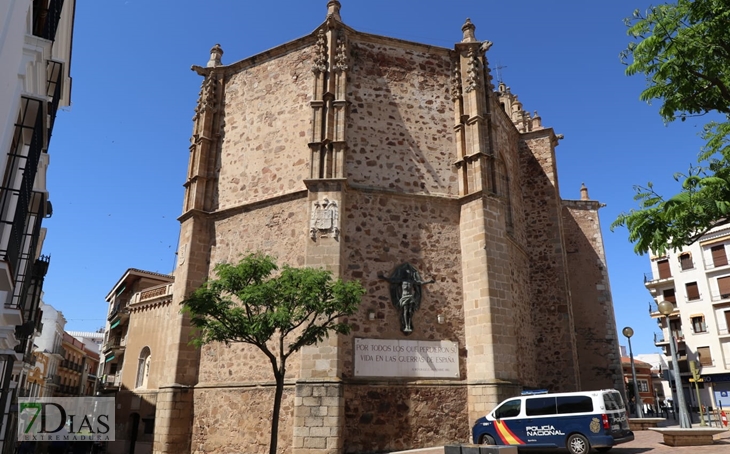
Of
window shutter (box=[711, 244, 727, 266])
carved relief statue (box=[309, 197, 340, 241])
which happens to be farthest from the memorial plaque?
window shutter (box=[711, 244, 727, 266])

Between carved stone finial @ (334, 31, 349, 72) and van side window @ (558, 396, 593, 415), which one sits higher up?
carved stone finial @ (334, 31, 349, 72)

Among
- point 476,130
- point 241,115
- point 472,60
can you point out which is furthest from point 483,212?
point 241,115

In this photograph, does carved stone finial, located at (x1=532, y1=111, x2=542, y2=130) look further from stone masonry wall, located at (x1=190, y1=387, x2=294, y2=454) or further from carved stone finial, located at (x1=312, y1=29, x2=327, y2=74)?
stone masonry wall, located at (x1=190, y1=387, x2=294, y2=454)

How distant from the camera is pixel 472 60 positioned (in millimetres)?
17562

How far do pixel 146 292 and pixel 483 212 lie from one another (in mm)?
16424

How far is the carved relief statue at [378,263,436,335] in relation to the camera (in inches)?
583

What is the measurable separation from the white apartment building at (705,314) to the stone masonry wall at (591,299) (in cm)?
1125

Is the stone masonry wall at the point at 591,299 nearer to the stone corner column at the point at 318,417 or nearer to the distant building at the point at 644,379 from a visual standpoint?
the stone corner column at the point at 318,417

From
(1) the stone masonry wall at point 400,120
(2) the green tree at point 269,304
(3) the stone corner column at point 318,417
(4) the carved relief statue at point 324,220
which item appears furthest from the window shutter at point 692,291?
(2) the green tree at point 269,304

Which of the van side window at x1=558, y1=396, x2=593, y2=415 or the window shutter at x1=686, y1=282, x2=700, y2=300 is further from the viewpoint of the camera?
the window shutter at x1=686, y1=282, x2=700, y2=300

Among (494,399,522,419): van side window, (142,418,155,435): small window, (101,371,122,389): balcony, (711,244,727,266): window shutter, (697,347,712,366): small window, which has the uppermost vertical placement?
(711,244,727,266): window shutter

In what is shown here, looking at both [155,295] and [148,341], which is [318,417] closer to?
[148,341]

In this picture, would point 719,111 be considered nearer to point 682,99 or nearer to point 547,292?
point 682,99

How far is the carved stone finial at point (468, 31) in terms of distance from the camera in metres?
18.0
